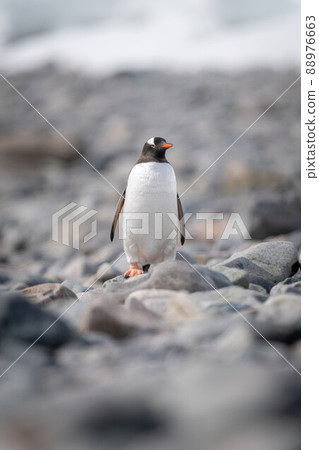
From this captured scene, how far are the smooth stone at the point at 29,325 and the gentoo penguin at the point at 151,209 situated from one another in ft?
4.70

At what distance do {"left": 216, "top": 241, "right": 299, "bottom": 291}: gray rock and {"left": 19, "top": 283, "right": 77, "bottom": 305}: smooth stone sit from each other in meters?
1.04

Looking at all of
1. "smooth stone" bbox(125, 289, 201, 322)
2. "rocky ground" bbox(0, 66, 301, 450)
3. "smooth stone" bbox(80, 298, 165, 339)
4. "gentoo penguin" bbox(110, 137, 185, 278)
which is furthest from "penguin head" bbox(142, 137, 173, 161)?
"smooth stone" bbox(80, 298, 165, 339)

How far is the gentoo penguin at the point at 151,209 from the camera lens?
12.1ft

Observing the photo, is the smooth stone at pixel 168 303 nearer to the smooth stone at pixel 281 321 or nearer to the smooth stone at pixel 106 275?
the smooth stone at pixel 281 321

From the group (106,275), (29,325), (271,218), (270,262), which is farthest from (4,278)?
(271,218)

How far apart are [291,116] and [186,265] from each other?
1446cm

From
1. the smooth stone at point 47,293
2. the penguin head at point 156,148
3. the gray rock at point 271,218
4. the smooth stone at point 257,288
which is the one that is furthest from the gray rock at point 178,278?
the gray rock at point 271,218

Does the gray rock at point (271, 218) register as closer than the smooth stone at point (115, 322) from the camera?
No

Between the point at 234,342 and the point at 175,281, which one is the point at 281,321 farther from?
the point at 175,281

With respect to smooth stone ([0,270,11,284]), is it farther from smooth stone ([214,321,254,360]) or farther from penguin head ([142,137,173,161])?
smooth stone ([214,321,254,360])

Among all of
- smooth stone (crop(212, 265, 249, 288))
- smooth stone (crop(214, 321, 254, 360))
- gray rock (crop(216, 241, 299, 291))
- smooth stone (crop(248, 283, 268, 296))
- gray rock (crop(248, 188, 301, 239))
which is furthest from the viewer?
gray rock (crop(248, 188, 301, 239))

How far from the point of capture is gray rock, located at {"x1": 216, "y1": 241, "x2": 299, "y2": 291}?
3496mm

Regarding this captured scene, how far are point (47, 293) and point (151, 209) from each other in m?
1.02
